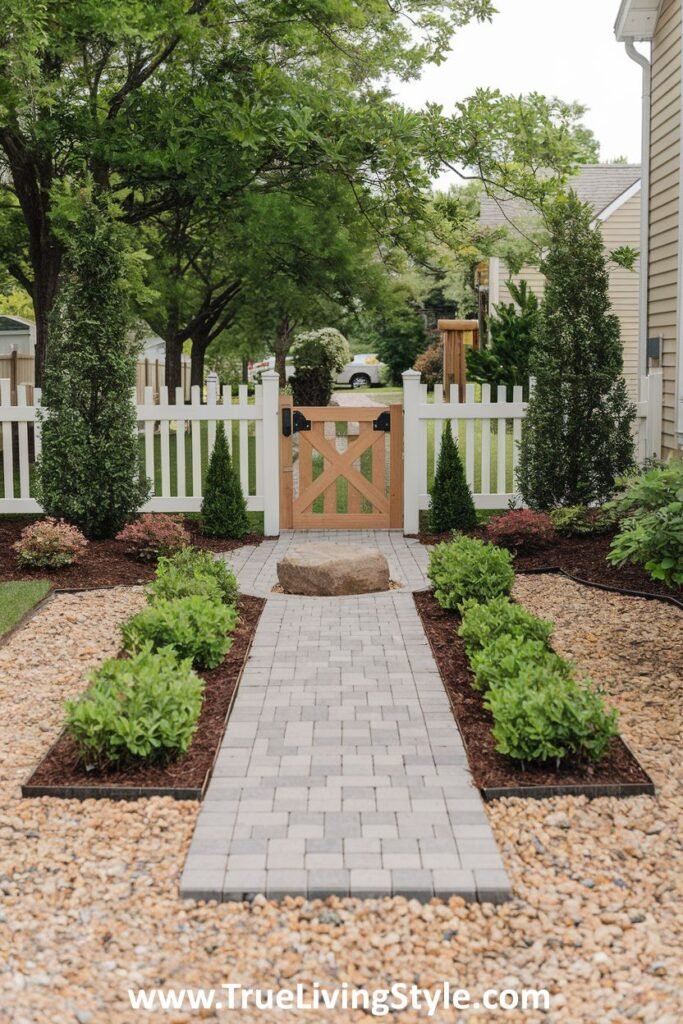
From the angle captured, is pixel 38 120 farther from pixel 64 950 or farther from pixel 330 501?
pixel 64 950

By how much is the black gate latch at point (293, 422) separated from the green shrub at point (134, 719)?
6.40 meters

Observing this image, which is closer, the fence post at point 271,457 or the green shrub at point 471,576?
the green shrub at point 471,576

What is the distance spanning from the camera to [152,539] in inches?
377

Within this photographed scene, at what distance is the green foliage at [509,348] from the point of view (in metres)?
19.2

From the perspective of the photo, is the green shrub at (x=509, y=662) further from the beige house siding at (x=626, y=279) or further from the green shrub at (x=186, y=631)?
the beige house siding at (x=626, y=279)

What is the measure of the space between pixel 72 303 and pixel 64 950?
7.77 m

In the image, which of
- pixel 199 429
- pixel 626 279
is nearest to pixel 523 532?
pixel 199 429

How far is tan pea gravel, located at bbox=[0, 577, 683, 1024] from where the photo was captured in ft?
10.7

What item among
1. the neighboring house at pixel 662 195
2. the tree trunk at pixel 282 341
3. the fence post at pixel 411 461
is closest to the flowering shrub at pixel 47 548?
the fence post at pixel 411 461

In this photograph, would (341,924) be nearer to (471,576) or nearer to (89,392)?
(471,576)

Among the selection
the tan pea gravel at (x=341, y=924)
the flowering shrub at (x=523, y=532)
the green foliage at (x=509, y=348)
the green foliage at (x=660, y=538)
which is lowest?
the tan pea gravel at (x=341, y=924)

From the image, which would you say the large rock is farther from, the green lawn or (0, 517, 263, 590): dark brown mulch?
the green lawn

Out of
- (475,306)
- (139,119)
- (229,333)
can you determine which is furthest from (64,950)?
(475,306)

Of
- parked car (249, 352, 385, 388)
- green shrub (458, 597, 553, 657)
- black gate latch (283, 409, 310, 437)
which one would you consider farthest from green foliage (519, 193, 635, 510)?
parked car (249, 352, 385, 388)
